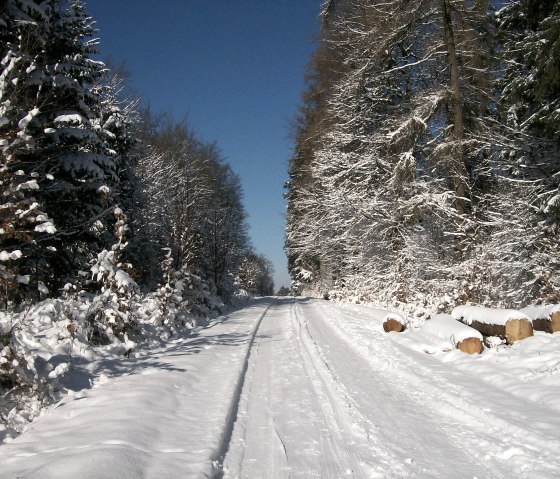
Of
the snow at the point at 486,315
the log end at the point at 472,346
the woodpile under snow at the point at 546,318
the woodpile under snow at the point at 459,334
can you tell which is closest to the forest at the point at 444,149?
the woodpile under snow at the point at 546,318

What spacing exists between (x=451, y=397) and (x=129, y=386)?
171 inches

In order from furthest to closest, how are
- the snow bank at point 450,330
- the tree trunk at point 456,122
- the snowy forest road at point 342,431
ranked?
the tree trunk at point 456,122
the snow bank at point 450,330
the snowy forest road at point 342,431

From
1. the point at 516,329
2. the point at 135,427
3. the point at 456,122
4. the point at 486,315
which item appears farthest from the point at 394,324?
the point at 135,427

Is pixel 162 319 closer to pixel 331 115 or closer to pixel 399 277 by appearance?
pixel 399 277

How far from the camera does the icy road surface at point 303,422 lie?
12.4 feet

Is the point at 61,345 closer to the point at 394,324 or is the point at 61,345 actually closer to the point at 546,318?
the point at 394,324

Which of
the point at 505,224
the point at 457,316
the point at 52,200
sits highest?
the point at 52,200

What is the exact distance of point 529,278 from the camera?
1099cm

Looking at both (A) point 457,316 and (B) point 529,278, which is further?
(B) point 529,278

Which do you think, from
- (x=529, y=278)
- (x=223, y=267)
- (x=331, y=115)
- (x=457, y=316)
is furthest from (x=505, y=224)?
(x=223, y=267)

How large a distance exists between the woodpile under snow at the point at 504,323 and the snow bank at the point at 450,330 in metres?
0.34

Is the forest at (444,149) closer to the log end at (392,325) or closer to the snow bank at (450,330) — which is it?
the log end at (392,325)

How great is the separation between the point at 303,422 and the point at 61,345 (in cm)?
421

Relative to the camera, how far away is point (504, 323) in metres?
7.90
